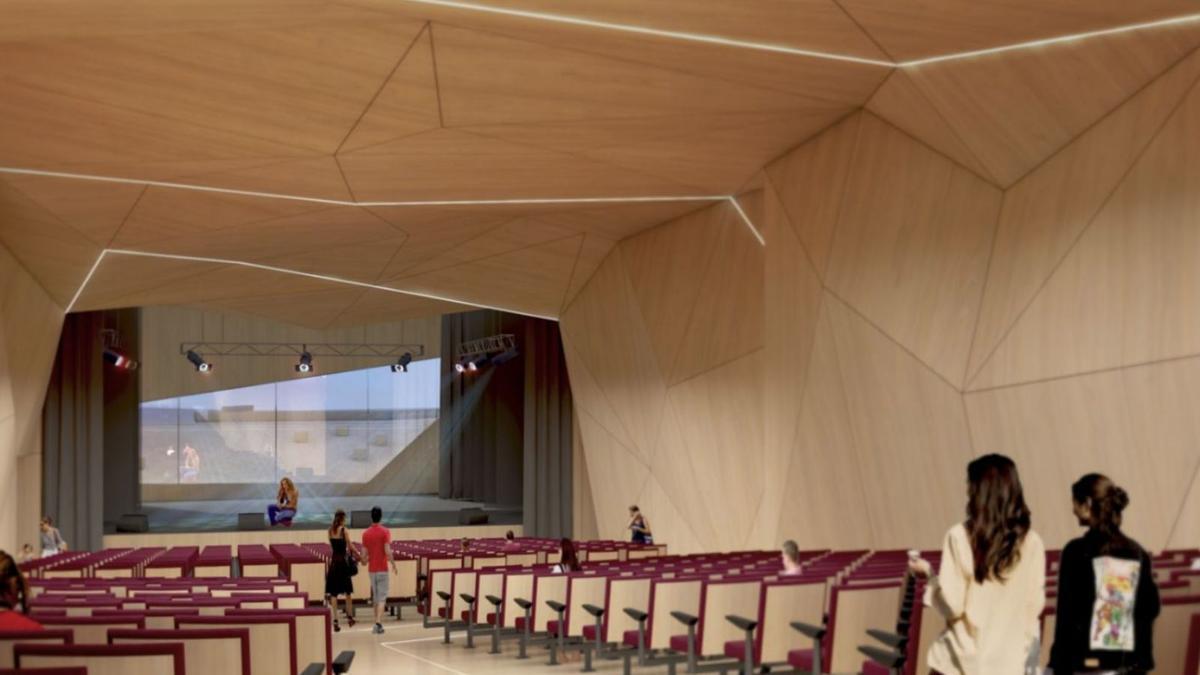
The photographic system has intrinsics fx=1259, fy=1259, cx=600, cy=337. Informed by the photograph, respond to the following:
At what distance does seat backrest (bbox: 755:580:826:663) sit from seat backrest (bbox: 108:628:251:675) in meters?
3.26

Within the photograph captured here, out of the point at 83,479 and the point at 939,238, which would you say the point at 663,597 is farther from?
the point at 83,479

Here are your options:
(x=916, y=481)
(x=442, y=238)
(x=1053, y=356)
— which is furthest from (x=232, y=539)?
(x=1053, y=356)

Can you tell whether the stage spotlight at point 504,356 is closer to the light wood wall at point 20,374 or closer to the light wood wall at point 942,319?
the light wood wall at point 20,374

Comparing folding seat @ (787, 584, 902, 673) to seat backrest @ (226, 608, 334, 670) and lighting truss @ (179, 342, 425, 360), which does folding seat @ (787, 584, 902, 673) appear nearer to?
seat backrest @ (226, 608, 334, 670)

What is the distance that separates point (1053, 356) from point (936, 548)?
9.39 feet

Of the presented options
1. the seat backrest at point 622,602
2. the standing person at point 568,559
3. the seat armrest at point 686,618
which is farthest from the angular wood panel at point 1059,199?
the seat armrest at point 686,618

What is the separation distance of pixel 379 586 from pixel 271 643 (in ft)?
31.0

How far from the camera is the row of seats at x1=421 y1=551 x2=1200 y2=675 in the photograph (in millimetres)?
5480

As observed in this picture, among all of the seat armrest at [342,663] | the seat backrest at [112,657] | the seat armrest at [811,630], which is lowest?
the seat armrest at [811,630]

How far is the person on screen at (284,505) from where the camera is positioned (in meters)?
32.6

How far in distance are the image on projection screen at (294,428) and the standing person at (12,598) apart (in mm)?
28780

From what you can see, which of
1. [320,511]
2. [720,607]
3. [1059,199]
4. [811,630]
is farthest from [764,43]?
[320,511]

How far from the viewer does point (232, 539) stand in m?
29.1

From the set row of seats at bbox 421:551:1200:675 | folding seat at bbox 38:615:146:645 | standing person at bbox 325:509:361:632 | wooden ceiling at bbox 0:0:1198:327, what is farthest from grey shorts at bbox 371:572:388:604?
folding seat at bbox 38:615:146:645
